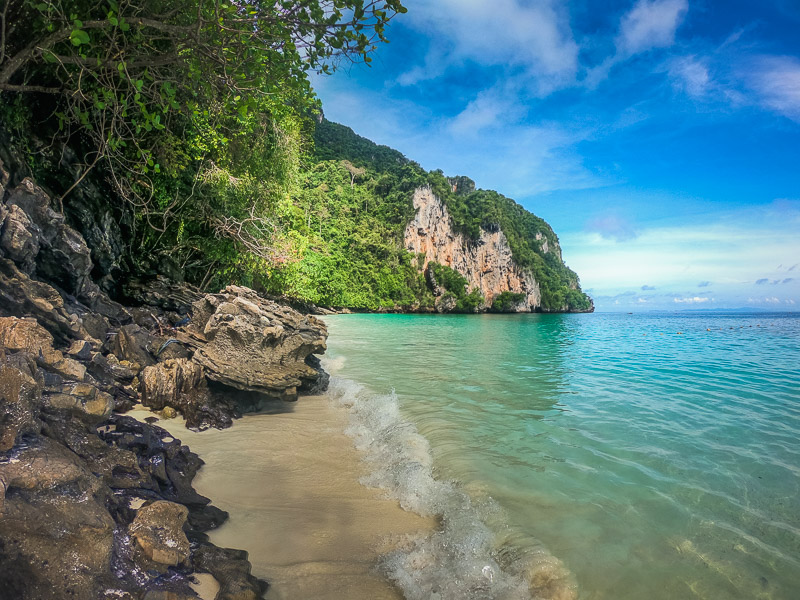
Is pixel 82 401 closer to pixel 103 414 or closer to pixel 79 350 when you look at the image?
pixel 103 414

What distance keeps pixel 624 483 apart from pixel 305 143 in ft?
54.5

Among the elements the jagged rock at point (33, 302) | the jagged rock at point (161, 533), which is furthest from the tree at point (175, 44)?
the jagged rock at point (161, 533)

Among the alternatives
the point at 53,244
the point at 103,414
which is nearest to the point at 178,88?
the point at 53,244

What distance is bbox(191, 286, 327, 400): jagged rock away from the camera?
6547 mm

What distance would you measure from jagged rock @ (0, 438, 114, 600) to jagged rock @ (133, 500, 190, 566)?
0.30 m

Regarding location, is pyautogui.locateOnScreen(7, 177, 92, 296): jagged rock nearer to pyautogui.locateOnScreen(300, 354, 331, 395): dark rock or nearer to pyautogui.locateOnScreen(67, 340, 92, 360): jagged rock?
pyautogui.locateOnScreen(67, 340, 92, 360): jagged rock

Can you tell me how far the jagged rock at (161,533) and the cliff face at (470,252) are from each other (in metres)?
86.0

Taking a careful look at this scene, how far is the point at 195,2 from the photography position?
497 centimetres

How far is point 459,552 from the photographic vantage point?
3154 millimetres

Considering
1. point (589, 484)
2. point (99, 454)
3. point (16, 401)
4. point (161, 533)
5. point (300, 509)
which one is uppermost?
point (16, 401)

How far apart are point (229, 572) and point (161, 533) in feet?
1.64

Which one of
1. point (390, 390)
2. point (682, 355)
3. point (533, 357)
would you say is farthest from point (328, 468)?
point (682, 355)

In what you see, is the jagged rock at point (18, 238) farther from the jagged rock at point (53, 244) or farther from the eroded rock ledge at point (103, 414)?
the jagged rock at point (53, 244)

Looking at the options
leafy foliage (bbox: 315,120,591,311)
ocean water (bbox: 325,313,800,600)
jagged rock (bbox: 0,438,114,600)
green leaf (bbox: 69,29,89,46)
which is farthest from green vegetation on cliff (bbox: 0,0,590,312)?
leafy foliage (bbox: 315,120,591,311)
